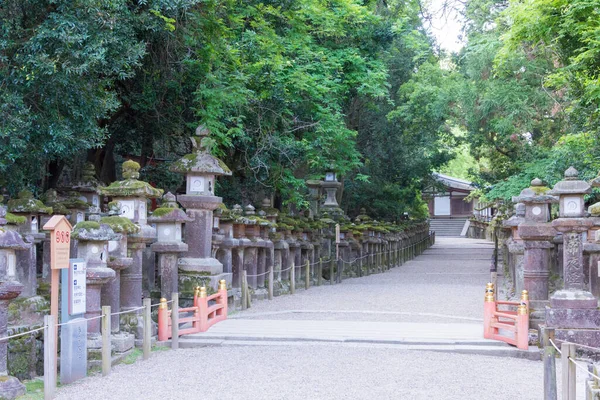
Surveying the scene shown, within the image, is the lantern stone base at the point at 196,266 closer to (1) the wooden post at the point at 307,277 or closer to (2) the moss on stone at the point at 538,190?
(2) the moss on stone at the point at 538,190

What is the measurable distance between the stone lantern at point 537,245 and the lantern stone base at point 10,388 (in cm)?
705

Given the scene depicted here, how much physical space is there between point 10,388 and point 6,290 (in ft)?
3.05

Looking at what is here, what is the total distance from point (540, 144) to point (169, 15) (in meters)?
13.1

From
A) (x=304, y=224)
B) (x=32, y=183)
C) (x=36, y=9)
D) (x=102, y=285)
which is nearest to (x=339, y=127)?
(x=304, y=224)

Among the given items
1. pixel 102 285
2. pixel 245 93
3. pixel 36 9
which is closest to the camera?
pixel 102 285

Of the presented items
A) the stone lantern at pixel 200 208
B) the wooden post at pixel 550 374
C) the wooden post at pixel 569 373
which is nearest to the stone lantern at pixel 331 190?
the stone lantern at pixel 200 208

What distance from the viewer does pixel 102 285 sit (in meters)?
9.38

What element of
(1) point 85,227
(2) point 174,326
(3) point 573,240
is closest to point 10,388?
(1) point 85,227

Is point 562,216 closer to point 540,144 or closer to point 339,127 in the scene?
point 339,127

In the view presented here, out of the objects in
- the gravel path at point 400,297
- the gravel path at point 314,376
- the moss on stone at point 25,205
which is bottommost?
the gravel path at point 400,297

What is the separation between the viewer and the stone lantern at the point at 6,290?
7.10 m

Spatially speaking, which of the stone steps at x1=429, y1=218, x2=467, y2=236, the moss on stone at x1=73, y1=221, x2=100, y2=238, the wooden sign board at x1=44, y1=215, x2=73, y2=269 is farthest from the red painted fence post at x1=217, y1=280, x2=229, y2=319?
the stone steps at x1=429, y1=218, x2=467, y2=236

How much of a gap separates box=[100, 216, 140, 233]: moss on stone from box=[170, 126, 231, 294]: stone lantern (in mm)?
3128

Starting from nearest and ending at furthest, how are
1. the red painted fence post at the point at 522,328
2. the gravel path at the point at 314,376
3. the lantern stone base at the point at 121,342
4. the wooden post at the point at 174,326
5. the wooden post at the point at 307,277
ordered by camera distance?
1. the gravel path at the point at 314,376
2. the lantern stone base at the point at 121,342
3. the red painted fence post at the point at 522,328
4. the wooden post at the point at 174,326
5. the wooden post at the point at 307,277
